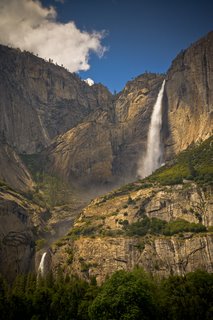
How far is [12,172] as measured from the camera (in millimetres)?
187500

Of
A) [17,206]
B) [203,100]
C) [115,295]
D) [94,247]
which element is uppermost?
[203,100]

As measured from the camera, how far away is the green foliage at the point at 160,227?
4422 inches

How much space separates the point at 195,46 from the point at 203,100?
95.5 ft

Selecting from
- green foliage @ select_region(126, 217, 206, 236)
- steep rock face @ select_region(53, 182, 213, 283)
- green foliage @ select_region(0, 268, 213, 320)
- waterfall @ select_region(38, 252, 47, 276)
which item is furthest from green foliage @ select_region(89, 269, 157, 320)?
waterfall @ select_region(38, 252, 47, 276)

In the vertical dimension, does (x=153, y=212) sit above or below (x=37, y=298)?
above

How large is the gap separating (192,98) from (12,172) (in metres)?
83.7

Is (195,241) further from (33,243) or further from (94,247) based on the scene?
(33,243)

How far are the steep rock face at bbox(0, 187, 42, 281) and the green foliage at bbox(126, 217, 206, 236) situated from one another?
31868mm

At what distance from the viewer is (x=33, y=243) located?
447ft

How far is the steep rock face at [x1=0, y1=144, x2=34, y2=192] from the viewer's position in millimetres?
179188

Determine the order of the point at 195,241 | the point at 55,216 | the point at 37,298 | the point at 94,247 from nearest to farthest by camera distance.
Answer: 1. the point at 37,298
2. the point at 195,241
3. the point at 94,247
4. the point at 55,216

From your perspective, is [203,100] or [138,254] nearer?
[138,254]

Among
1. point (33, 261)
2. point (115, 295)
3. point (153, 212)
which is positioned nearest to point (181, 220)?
point (153, 212)

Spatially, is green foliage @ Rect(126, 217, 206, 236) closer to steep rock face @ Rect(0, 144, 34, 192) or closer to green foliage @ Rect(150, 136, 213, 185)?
green foliage @ Rect(150, 136, 213, 185)
